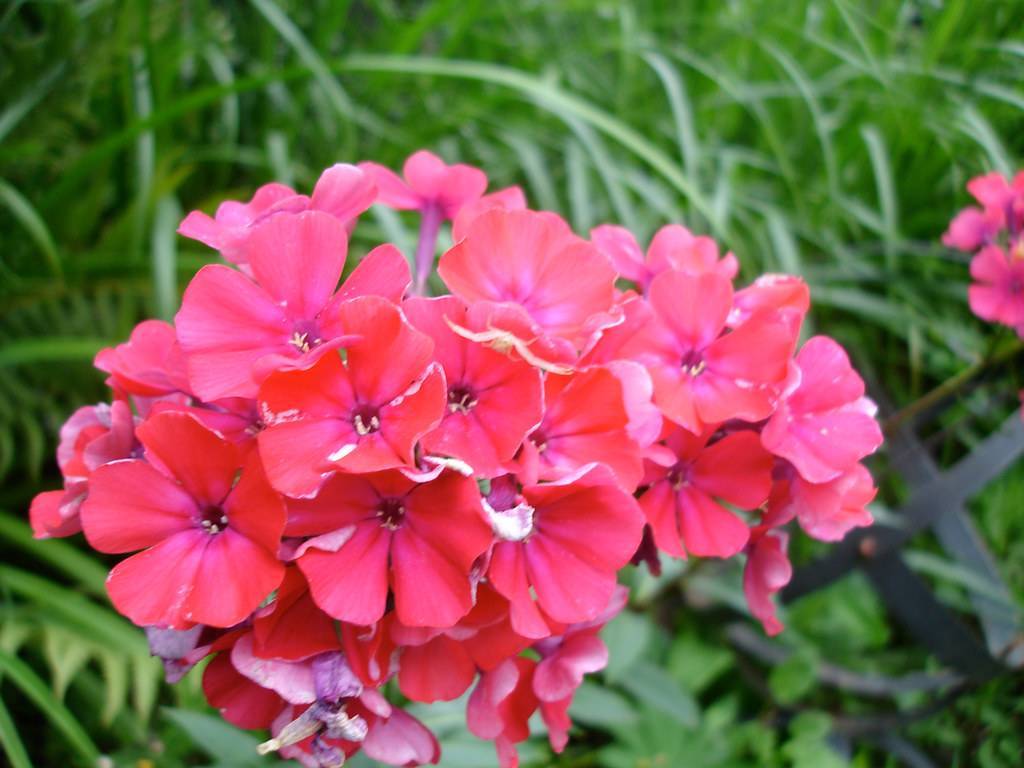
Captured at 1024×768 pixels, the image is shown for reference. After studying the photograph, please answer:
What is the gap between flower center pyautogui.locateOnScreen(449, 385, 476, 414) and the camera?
54 cm

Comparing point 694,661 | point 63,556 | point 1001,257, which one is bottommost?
point 694,661

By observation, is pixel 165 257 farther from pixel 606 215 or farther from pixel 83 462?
pixel 606 215

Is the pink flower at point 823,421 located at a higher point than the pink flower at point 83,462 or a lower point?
higher

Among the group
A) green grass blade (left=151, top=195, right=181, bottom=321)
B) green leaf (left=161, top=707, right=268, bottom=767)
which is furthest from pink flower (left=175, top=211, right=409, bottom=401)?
green grass blade (left=151, top=195, right=181, bottom=321)

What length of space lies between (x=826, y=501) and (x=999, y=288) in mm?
555

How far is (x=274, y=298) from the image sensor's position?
0.55 metres

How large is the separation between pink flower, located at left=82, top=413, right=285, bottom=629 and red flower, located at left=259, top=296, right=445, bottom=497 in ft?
0.12

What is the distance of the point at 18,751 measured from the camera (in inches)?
33.3

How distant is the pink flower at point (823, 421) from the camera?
0.61 metres

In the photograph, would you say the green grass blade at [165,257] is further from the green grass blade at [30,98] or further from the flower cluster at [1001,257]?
the flower cluster at [1001,257]

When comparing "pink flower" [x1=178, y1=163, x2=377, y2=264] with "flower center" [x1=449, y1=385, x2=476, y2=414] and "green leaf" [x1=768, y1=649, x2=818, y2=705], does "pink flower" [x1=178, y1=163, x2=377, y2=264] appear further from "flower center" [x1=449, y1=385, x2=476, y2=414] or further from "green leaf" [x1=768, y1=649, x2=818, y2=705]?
"green leaf" [x1=768, y1=649, x2=818, y2=705]

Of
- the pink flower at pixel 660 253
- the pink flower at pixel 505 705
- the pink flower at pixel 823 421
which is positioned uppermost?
the pink flower at pixel 660 253

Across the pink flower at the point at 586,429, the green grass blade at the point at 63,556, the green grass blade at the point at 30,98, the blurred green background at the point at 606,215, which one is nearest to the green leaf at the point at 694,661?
the blurred green background at the point at 606,215

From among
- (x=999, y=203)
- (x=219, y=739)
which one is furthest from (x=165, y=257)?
(x=999, y=203)
